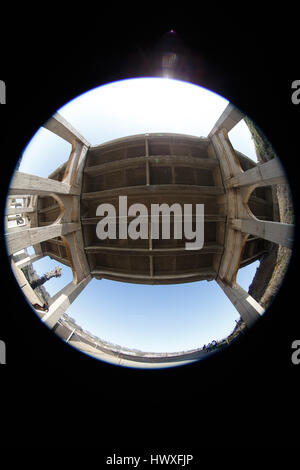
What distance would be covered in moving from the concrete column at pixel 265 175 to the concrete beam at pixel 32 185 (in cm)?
535

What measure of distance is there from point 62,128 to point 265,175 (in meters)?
6.04

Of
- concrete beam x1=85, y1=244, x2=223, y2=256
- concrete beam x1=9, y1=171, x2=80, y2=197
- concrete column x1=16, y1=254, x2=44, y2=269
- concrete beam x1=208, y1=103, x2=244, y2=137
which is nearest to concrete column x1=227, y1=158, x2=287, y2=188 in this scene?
concrete beam x1=208, y1=103, x2=244, y2=137

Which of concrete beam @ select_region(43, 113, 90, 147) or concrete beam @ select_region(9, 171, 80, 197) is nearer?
concrete beam @ select_region(9, 171, 80, 197)

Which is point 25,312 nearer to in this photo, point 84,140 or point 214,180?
point 84,140

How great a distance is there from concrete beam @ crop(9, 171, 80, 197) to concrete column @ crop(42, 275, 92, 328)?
10.6 ft

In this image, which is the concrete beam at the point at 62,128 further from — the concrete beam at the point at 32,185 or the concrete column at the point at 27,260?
the concrete column at the point at 27,260

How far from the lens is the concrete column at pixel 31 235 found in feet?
10.1

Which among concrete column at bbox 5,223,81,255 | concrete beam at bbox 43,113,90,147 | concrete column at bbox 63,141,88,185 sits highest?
concrete beam at bbox 43,113,90,147

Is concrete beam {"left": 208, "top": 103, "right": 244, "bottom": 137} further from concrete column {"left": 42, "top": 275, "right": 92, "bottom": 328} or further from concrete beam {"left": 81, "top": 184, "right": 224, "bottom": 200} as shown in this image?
concrete column {"left": 42, "top": 275, "right": 92, "bottom": 328}

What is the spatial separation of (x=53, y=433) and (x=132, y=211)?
5.09m

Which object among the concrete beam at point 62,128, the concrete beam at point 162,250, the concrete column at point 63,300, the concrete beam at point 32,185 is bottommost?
the concrete column at point 63,300

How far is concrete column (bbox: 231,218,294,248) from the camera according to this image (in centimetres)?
293

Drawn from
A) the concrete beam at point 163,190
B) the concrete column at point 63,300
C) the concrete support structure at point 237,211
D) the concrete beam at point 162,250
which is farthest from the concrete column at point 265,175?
the concrete column at point 63,300

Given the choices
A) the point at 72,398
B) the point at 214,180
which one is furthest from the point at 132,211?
the point at 72,398
